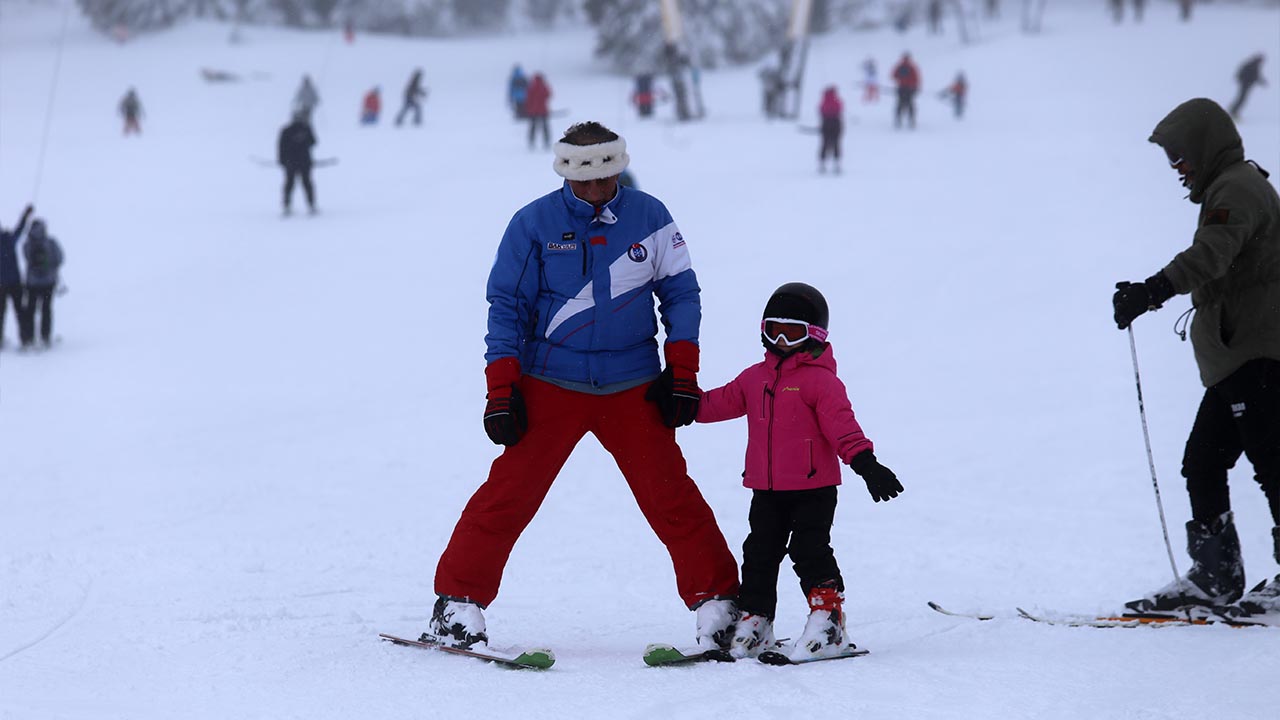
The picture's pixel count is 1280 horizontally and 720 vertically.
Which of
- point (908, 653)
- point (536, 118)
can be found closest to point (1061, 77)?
point (536, 118)

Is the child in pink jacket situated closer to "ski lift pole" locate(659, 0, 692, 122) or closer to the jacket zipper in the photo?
the jacket zipper

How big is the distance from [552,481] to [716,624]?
66cm

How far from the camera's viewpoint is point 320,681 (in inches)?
141

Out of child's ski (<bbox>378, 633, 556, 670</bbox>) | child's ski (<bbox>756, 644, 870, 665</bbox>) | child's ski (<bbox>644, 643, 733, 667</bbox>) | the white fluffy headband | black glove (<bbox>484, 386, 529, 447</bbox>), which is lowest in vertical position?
child's ski (<bbox>378, 633, 556, 670</bbox>)

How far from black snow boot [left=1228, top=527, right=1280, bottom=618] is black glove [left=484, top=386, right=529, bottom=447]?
7.99 feet

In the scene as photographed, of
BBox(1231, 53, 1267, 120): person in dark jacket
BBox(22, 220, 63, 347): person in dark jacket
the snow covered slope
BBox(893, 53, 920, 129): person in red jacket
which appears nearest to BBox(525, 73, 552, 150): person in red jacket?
the snow covered slope

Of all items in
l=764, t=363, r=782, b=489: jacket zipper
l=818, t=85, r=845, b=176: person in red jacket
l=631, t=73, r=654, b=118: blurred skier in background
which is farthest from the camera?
l=631, t=73, r=654, b=118: blurred skier in background

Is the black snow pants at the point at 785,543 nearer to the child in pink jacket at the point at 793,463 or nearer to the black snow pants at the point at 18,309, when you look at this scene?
the child in pink jacket at the point at 793,463

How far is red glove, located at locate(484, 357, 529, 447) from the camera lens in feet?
12.4

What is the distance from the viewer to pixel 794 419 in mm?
3793

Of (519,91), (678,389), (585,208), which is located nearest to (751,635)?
(678,389)

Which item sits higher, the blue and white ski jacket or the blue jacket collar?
the blue jacket collar

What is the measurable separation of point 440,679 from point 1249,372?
268cm

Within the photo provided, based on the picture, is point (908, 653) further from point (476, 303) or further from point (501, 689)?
point (476, 303)
